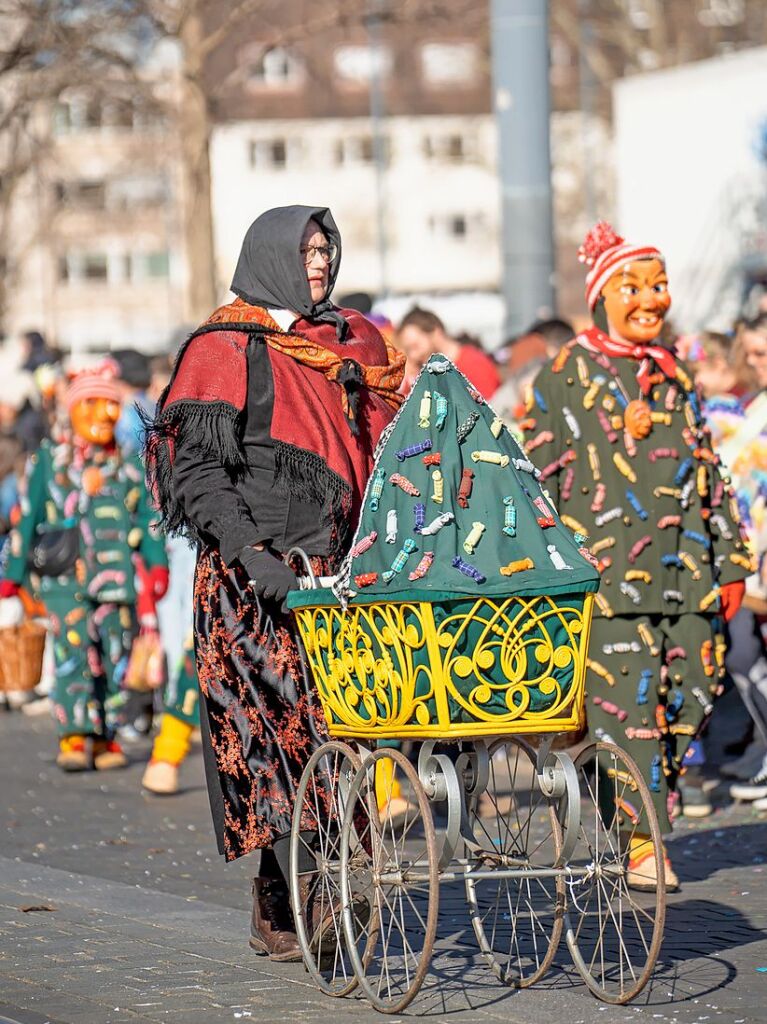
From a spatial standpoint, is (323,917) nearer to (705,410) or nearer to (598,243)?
(598,243)

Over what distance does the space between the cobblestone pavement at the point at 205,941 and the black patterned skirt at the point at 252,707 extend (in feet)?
1.45

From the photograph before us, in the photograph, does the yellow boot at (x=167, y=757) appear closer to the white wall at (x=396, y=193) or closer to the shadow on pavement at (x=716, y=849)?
the shadow on pavement at (x=716, y=849)

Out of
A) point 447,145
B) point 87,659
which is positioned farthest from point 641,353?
point 447,145

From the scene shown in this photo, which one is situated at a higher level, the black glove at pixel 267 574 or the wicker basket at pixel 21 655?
the black glove at pixel 267 574

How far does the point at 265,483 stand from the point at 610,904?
4.84 feet

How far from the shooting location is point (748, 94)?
891 inches

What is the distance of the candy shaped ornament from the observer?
5.52 meters

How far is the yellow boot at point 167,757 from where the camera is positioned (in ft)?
34.4

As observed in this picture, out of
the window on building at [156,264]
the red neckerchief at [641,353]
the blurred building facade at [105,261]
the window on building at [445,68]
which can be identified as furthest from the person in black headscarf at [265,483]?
the window on building at [156,264]

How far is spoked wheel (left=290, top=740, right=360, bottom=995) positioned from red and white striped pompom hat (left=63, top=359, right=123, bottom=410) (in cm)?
538

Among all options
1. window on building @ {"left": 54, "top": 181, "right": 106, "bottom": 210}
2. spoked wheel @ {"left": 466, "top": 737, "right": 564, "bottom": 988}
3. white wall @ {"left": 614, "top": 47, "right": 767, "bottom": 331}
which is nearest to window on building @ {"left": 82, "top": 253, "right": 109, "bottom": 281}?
window on building @ {"left": 54, "top": 181, "right": 106, "bottom": 210}

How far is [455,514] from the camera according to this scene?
223 inches

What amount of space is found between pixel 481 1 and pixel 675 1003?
33219 mm

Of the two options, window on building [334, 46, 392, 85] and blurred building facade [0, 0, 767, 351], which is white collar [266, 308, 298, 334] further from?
window on building [334, 46, 392, 85]
